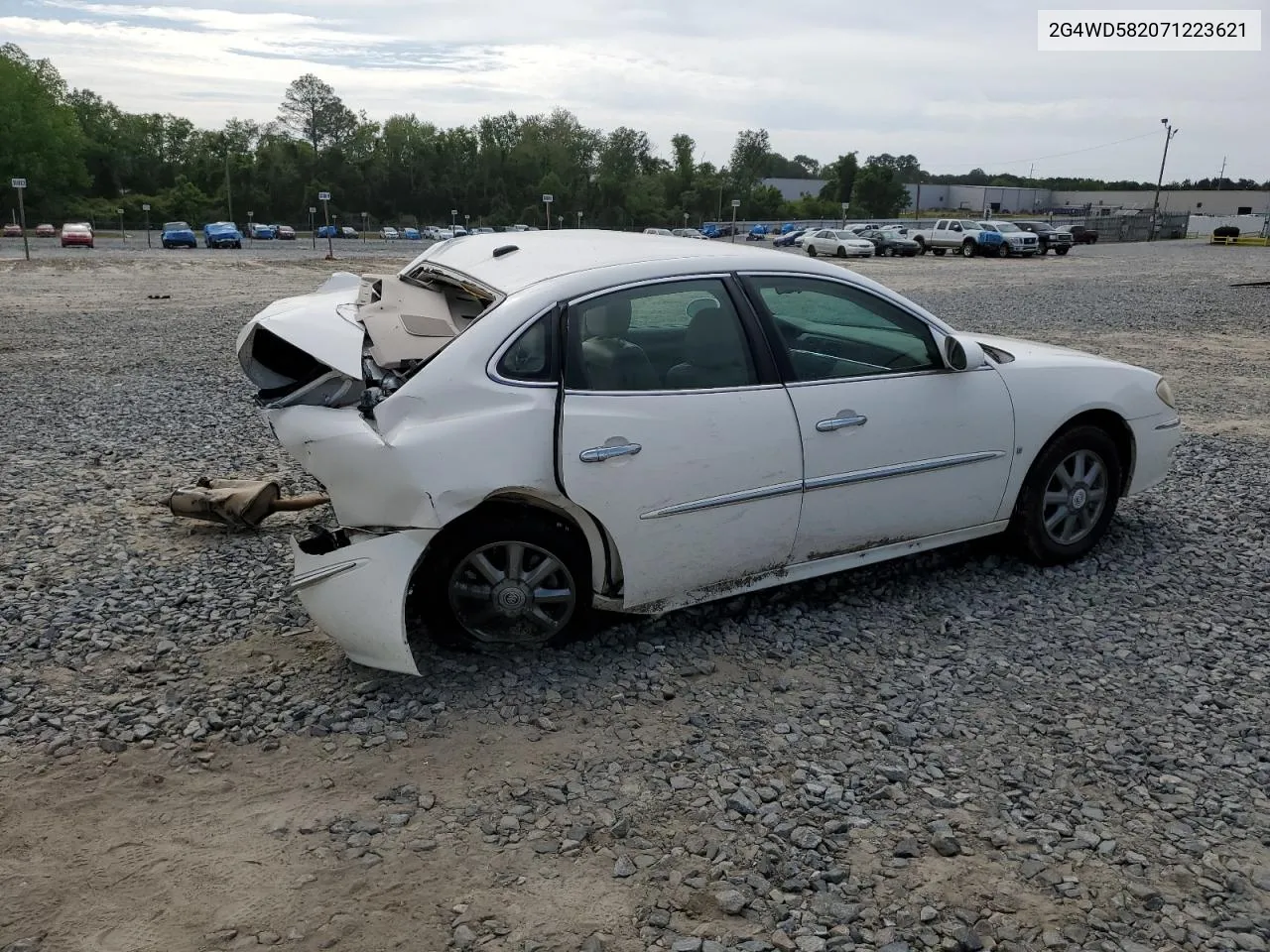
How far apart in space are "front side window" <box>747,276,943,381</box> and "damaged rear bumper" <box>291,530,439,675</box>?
1.80 meters

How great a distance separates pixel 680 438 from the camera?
3.96 meters

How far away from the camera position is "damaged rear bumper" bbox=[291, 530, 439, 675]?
366 cm

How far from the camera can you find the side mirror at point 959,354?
14.9 feet

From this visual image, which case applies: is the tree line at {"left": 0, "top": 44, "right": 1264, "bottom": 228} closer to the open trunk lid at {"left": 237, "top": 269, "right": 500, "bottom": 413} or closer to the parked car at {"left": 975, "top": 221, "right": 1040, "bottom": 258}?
the parked car at {"left": 975, "top": 221, "right": 1040, "bottom": 258}

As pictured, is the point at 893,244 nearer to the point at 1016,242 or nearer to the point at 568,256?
the point at 1016,242

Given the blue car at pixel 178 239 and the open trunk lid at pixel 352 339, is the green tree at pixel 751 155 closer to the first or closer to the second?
the blue car at pixel 178 239

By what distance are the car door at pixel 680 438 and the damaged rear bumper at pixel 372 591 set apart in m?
0.68

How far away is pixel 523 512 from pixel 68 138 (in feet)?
356

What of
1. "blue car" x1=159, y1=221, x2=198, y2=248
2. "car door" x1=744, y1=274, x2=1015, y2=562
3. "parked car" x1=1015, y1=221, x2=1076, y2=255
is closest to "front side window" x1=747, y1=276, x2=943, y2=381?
"car door" x1=744, y1=274, x2=1015, y2=562

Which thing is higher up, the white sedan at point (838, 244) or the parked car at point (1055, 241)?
the parked car at point (1055, 241)

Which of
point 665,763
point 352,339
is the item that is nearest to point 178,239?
point 352,339

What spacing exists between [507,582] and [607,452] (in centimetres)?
68

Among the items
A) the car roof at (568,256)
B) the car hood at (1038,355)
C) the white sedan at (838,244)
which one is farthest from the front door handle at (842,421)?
the white sedan at (838,244)

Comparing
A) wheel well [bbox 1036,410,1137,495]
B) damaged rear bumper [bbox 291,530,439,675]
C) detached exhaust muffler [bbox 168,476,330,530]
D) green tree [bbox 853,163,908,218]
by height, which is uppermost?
green tree [bbox 853,163,908,218]
